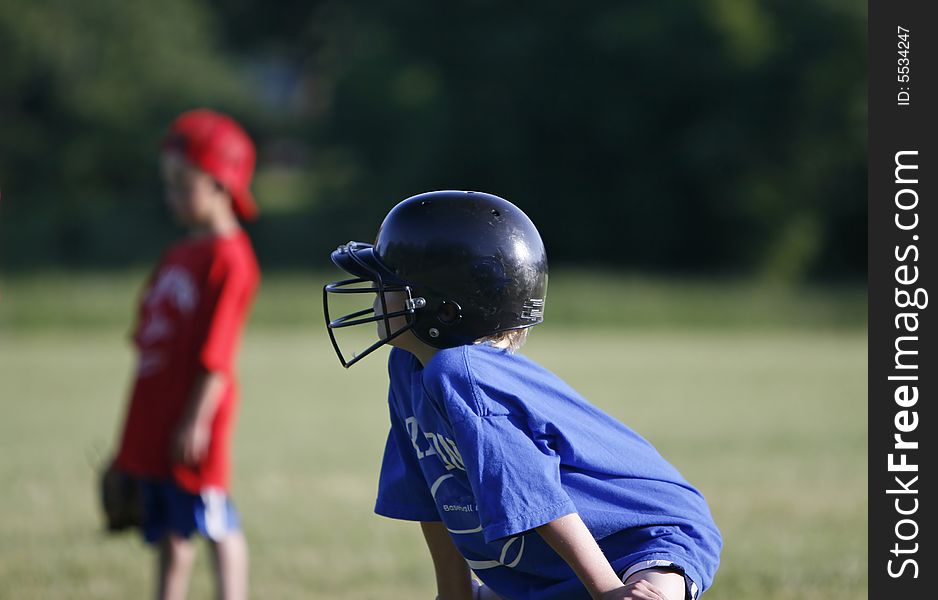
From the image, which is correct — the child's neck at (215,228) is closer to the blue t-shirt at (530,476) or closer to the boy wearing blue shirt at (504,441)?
the boy wearing blue shirt at (504,441)

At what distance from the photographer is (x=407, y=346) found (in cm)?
294

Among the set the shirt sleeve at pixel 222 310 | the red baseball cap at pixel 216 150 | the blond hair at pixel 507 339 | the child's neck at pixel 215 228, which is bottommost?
the blond hair at pixel 507 339

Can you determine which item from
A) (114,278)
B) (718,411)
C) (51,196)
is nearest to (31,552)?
(718,411)

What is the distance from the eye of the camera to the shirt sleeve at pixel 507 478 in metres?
2.52

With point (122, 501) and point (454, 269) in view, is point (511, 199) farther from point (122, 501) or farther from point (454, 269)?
point (454, 269)

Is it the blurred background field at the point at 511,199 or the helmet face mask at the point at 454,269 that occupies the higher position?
the blurred background field at the point at 511,199

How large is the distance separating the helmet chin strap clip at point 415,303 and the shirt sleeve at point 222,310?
1.89 metres

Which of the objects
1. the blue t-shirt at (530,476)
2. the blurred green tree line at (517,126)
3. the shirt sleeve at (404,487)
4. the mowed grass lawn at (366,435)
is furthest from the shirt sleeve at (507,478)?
the blurred green tree line at (517,126)

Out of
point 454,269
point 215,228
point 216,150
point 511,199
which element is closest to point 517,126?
point 511,199

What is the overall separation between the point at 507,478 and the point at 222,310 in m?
2.33

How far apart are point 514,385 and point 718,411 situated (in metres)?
8.77

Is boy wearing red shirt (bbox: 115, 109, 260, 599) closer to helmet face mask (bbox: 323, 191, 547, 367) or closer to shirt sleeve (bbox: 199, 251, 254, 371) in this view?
shirt sleeve (bbox: 199, 251, 254, 371)

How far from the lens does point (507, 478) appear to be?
8.34 feet

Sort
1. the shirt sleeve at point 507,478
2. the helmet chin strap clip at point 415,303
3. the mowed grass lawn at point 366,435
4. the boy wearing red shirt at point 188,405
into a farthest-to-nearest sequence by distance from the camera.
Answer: the mowed grass lawn at point 366,435 → the boy wearing red shirt at point 188,405 → the helmet chin strap clip at point 415,303 → the shirt sleeve at point 507,478
